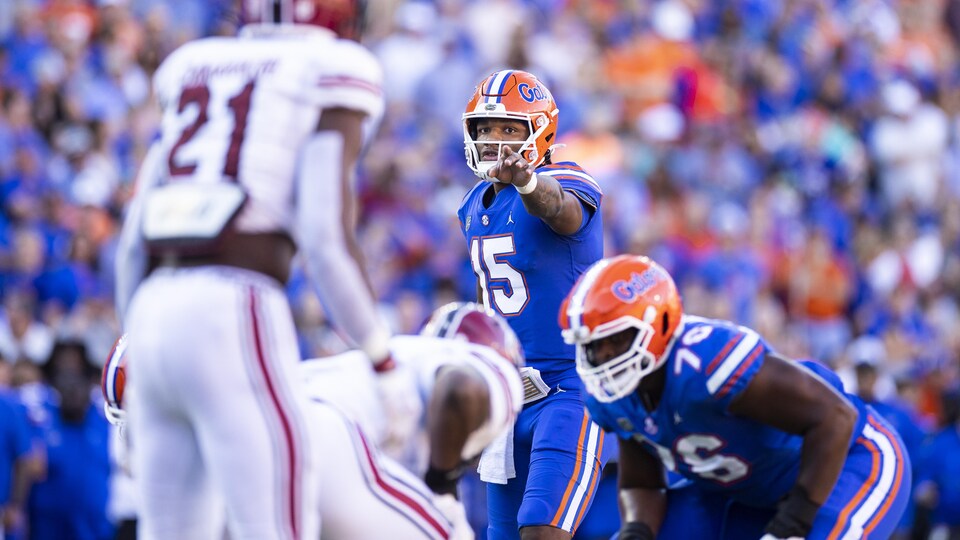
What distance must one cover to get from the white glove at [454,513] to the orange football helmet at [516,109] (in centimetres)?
174

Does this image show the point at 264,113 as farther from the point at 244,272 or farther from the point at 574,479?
the point at 574,479

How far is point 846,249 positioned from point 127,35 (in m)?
7.09

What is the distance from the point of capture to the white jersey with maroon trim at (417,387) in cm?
426

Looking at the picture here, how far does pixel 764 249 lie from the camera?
552 inches

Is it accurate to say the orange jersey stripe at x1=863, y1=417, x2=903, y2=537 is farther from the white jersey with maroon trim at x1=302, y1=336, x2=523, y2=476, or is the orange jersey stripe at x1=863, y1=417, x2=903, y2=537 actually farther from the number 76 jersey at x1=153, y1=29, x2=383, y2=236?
the number 76 jersey at x1=153, y1=29, x2=383, y2=236

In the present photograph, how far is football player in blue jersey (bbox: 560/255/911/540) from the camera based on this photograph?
14.6 feet

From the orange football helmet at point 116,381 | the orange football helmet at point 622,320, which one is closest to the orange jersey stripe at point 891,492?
the orange football helmet at point 622,320

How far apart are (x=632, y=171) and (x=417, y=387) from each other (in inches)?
389

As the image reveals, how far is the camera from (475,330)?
4.56 metres

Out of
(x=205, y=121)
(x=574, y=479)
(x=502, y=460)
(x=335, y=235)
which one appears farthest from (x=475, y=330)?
(x=502, y=460)

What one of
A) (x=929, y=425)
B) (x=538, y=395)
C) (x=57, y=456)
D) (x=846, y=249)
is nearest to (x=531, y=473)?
(x=538, y=395)

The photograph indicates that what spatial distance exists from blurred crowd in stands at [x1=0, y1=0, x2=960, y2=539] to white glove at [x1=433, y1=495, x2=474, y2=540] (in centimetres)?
491

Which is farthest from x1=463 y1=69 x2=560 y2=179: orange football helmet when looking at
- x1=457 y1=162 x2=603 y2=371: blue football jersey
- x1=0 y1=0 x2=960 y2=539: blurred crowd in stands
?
x1=0 y1=0 x2=960 y2=539: blurred crowd in stands

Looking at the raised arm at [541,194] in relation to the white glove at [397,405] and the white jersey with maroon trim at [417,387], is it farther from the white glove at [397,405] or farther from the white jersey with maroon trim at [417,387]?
the white glove at [397,405]
